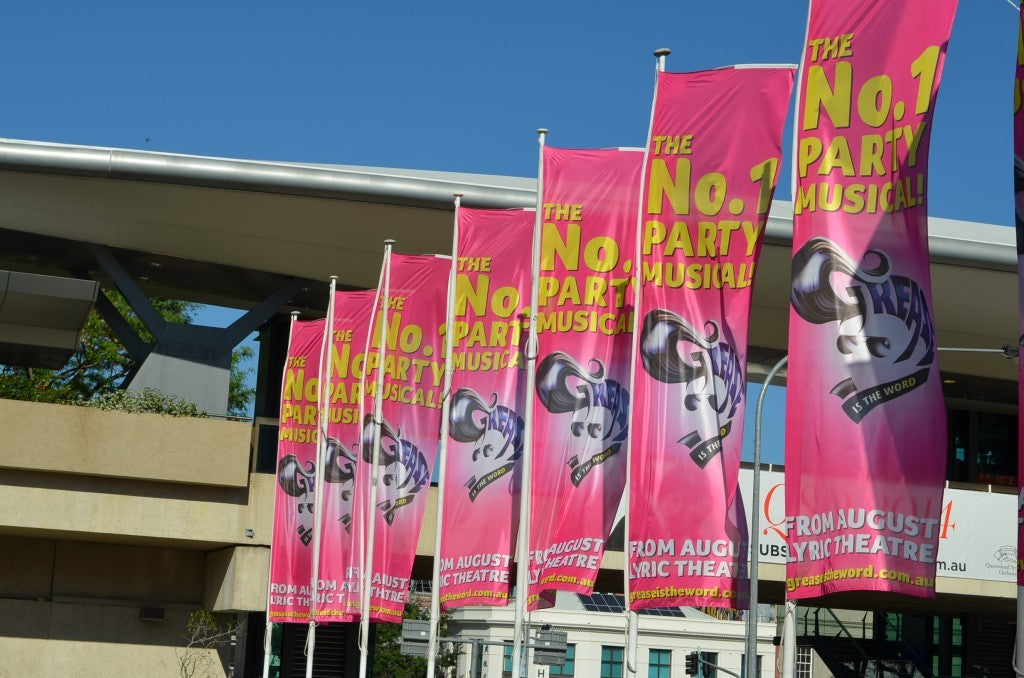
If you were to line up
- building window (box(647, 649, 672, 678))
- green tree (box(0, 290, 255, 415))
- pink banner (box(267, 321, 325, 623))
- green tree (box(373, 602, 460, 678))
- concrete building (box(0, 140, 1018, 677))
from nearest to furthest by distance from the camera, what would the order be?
pink banner (box(267, 321, 325, 623))
concrete building (box(0, 140, 1018, 677))
green tree (box(0, 290, 255, 415))
building window (box(647, 649, 672, 678))
green tree (box(373, 602, 460, 678))

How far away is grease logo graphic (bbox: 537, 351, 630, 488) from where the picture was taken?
16812 mm

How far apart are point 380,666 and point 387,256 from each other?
2257 inches

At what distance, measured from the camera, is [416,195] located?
2839cm

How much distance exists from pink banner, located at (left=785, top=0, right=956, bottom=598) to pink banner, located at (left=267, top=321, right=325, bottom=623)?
14036mm

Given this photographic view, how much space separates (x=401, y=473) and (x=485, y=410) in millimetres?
3477

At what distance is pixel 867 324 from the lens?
12.4 meters

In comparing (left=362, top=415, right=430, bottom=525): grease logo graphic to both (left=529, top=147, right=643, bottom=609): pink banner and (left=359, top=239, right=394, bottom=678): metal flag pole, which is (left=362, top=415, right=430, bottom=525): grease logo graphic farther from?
(left=529, top=147, right=643, bottom=609): pink banner

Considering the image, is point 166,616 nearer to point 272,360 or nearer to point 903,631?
point 272,360

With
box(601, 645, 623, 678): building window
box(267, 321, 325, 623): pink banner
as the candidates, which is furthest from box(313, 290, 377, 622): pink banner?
box(601, 645, 623, 678): building window

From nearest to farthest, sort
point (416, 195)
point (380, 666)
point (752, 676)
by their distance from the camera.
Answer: point (752, 676) → point (416, 195) → point (380, 666)

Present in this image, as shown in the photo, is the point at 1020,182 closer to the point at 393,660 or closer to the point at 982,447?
the point at 982,447

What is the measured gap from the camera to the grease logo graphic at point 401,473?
21.8m

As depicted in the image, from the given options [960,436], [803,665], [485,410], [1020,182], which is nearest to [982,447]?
[960,436]

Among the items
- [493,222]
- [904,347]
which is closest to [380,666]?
[493,222]
